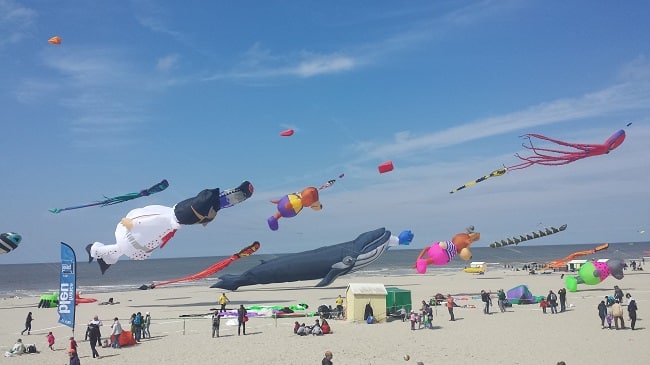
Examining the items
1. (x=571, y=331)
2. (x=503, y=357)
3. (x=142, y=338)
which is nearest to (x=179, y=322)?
(x=142, y=338)

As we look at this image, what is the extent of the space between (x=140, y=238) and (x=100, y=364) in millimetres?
10314

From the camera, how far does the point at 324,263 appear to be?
115 feet

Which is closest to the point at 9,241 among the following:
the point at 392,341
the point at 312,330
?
the point at 312,330

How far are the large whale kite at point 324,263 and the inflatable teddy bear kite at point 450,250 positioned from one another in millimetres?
4411

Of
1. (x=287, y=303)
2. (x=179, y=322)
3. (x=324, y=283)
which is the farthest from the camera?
(x=324, y=283)

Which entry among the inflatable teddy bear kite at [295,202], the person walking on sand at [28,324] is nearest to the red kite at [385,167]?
the inflatable teddy bear kite at [295,202]

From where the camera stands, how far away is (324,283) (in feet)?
112

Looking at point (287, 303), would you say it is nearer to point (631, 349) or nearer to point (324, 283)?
point (324, 283)

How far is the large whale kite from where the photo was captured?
113ft

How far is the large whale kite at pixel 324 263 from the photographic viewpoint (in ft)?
113

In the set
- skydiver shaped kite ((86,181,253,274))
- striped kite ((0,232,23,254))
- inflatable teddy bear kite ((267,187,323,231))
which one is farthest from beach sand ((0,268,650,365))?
striped kite ((0,232,23,254))

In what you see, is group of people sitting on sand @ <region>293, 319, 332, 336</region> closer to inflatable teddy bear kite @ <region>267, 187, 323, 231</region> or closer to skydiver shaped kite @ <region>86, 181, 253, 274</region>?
skydiver shaped kite @ <region>86, 181, 253, 274</region>

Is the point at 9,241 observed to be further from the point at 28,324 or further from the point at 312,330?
the point at 312,330

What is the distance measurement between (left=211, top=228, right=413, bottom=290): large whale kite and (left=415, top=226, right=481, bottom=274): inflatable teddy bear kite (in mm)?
4411
